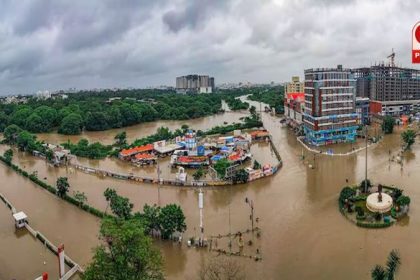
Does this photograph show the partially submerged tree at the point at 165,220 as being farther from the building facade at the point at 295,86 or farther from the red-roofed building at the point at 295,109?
the building facade at the point at 295,86

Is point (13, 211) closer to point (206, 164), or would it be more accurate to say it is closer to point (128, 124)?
point (206, 164)

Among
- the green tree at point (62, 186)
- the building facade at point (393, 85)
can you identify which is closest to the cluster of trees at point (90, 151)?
the green tree at point (62, 186)

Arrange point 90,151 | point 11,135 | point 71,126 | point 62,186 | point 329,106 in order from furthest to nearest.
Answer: point 71,126 < point 11,135 < point 329,106 < point 90,151 < point 62,186

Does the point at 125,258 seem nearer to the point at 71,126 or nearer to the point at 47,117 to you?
the point at 71,126

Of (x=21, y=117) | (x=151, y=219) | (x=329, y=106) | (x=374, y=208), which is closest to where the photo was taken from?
(x=151, y=219)

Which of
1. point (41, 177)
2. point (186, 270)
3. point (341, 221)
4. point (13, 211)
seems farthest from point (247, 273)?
point (41, 177)

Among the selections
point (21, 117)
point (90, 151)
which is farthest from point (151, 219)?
point (21, 117)

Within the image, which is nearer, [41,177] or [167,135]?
[41,177]
